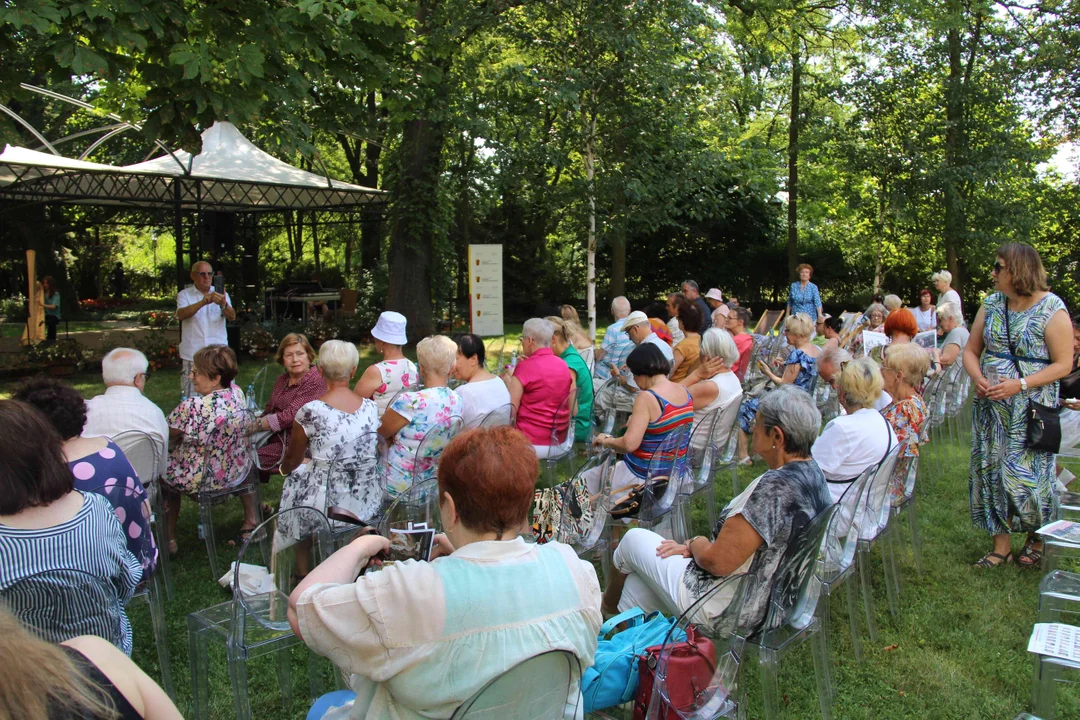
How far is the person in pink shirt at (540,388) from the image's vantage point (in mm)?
5168

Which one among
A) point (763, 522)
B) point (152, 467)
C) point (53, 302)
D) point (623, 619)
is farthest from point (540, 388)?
point (53, 302)

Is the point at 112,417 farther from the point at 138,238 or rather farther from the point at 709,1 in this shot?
the point at 138,238

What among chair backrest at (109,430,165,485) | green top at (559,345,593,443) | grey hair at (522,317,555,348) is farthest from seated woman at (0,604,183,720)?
green top at (559,345,593,443)

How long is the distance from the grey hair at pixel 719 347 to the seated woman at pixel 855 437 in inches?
61.1

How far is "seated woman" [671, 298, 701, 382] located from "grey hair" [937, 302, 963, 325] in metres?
2.90

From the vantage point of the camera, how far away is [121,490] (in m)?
3.11

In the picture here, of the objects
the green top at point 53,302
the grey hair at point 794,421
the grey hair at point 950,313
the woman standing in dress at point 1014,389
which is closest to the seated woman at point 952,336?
the grey hair at point 950,313

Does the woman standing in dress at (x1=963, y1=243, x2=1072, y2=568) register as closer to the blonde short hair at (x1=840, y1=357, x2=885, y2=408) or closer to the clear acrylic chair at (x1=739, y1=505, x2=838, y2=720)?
the blonde short hair at (x1=840, y1=357, x2=885, y2=408)

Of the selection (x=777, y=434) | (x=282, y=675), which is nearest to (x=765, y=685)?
(x=777, y=434)

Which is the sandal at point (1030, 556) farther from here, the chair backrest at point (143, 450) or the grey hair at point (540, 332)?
the chair backrest at point (143, 450)

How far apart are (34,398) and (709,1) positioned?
29.6 feet

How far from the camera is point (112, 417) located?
3.98 m

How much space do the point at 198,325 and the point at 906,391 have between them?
5.74 m

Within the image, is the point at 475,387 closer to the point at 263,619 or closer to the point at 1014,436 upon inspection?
the point at 263,619
